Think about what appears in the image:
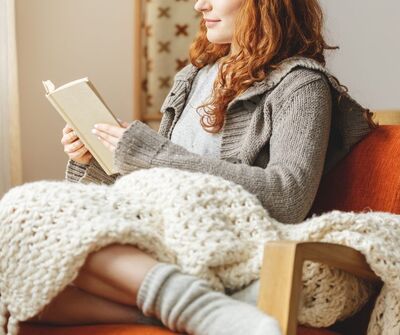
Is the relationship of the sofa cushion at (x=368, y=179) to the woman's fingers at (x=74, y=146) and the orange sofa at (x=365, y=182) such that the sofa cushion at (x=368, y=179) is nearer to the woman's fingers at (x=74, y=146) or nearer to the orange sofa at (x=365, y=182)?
the orange sofa at (x=365, y=182)

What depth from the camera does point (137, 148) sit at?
1.33m

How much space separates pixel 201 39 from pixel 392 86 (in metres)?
0.94

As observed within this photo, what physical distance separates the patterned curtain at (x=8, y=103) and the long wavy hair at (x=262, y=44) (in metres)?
A: 1.22

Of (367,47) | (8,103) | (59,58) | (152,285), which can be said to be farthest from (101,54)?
(152,285)

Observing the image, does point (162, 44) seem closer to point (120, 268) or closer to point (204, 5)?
point (204, 5)

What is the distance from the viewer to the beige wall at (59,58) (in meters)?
2.78

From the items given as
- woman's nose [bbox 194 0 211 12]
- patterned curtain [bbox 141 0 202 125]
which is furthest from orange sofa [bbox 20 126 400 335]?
patterned curtain [bbox 141 0 202 125]

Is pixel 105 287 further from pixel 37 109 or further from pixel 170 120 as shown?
pixel 37 109

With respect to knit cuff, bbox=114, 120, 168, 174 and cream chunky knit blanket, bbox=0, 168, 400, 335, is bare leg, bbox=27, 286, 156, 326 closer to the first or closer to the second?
cream chunky knit blanket, bbox=0, 168, 400, 335

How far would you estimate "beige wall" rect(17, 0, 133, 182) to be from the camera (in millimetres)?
2781

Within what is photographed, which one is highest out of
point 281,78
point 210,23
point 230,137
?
point 210,23

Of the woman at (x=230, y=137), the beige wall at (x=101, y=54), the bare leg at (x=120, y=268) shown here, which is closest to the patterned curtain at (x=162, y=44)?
the beige wall at (x=101, y=54)

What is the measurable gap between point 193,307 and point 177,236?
15cm

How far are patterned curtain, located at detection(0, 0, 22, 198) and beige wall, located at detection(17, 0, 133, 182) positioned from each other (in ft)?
0.50
